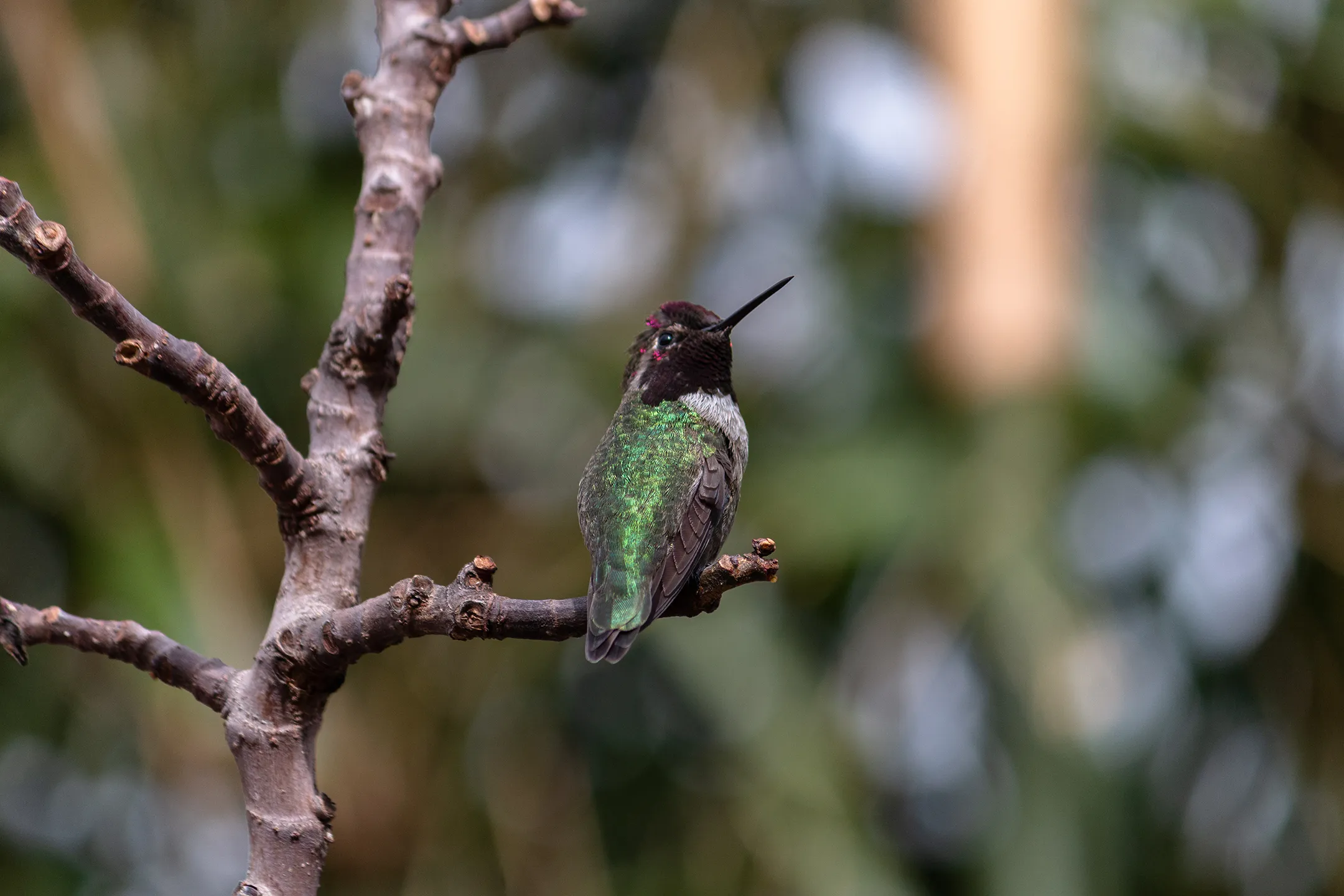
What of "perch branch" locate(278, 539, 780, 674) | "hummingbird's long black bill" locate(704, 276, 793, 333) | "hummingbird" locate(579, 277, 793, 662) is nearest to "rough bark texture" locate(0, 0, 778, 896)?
"perch branch" locate(278, 539, 780, 674)

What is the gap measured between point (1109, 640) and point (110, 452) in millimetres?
3559

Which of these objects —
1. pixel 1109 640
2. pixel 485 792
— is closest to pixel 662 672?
pixel 485 792

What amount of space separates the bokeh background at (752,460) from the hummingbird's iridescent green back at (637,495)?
1.95 m

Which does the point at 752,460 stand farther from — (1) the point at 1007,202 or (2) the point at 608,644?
(2) the point at 608,644

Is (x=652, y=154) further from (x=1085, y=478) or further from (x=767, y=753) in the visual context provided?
(x=767, y=753)

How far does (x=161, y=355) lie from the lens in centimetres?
157

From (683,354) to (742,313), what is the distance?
0.23 meters

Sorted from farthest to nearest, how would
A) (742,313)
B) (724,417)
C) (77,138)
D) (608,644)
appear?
(77,138), (724,417), (742,313), (608,644)

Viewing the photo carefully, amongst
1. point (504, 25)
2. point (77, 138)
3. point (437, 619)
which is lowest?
point (437, 619)

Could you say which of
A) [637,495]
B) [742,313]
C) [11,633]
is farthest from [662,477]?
[11,633]

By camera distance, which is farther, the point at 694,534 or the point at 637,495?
the point at 637,495

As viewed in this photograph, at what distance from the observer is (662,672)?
5.32 meters

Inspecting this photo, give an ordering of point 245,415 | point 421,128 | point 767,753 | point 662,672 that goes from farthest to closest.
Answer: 1. point 662,672
2. point 767,753
3. point 421,128
4. point 245,415

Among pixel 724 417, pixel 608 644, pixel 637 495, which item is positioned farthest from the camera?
pixel 724 417
